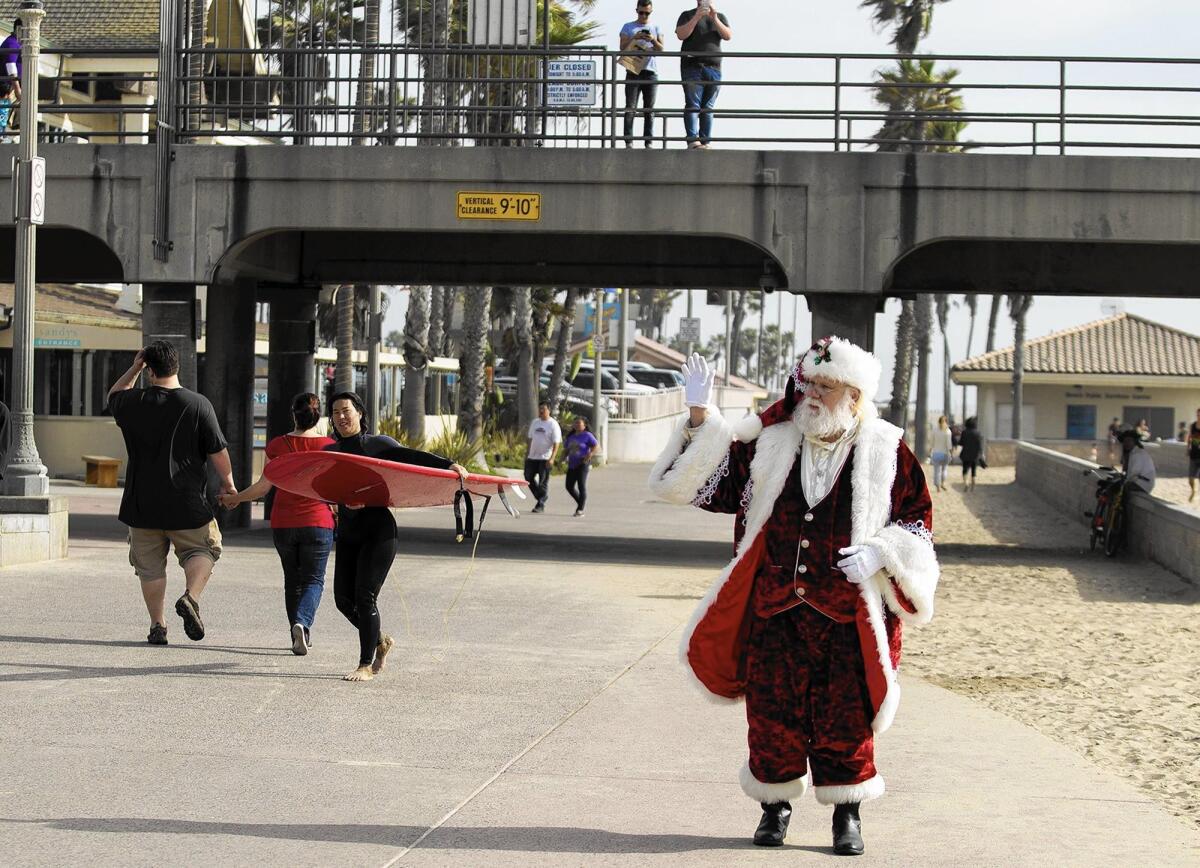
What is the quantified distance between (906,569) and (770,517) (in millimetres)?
530

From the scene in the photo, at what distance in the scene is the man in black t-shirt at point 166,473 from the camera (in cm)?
1019

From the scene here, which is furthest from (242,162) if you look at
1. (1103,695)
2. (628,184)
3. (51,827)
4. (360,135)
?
(51,827)

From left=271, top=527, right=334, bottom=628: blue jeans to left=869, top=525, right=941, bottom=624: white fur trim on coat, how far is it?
482 centimetres

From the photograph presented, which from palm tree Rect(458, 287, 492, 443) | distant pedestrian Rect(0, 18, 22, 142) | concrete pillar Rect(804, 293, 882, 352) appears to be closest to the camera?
concrete pillar Rect(804, 293, 882, 352)

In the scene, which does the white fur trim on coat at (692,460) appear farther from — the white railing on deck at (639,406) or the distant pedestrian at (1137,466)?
the white railing on deck at (639,406)

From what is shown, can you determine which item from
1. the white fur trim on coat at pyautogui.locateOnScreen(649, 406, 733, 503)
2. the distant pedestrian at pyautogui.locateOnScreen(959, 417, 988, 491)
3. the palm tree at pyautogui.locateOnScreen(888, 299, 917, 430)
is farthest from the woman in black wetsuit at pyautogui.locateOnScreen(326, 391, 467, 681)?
the palm tree at pyautogui.locateOnScreen(888, 299, 917, 430)

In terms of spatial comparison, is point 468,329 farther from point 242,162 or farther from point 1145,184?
point 1145,184

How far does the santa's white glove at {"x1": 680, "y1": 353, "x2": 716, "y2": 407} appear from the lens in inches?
253

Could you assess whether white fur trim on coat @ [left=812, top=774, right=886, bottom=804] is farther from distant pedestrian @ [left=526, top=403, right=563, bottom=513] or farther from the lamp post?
distant pedestrian @ [left=526, top=403, right=563, bottom=513]

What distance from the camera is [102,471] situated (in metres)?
28.9

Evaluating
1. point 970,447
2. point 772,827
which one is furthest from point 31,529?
point 970,447

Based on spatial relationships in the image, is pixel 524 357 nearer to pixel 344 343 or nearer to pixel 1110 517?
pixel 344 343

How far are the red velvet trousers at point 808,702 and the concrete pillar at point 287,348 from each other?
55.7 feet

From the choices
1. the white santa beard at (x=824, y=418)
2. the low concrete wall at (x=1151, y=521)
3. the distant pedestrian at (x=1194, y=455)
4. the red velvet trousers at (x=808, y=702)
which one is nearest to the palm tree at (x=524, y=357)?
the low concrete wall at (x=1151, y=521)
